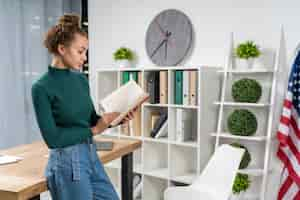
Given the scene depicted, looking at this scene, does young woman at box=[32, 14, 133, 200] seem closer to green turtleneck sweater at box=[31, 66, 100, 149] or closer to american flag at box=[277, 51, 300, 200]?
green turtleneck sweater at box=[31, 66, 100, 149]

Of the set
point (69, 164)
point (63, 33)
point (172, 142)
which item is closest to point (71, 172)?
point (69, 164)

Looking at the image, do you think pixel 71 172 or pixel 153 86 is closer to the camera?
pixel 71 172

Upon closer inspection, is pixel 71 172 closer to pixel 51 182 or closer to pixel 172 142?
pixel 51 182

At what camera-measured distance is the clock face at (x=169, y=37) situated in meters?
3.14

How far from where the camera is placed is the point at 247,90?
270 centimetres

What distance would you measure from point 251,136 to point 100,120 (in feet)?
4.72

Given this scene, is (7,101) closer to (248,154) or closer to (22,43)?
(22,43)

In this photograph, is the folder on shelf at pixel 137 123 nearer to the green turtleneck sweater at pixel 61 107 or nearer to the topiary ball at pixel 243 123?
the topiary ball at pixel 243 123

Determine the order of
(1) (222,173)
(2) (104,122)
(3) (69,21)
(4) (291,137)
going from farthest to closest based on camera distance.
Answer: (4) (291,137) → (1) (222,173) → (2) (104,122) → (3) (69,21)

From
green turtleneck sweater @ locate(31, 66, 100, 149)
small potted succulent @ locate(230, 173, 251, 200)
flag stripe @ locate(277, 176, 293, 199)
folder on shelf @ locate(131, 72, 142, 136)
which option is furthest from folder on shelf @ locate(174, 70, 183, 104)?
green turtleneck sweater @ locate(31, 66, 100, 149)

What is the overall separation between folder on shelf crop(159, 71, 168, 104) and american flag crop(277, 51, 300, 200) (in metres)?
0.96

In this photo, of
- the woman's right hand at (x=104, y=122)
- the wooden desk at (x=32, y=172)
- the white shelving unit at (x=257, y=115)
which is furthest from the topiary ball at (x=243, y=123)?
the woman's right hand at (x=104, y=122)

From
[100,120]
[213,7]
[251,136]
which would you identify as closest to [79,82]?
[100,120]

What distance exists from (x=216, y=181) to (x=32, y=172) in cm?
110
